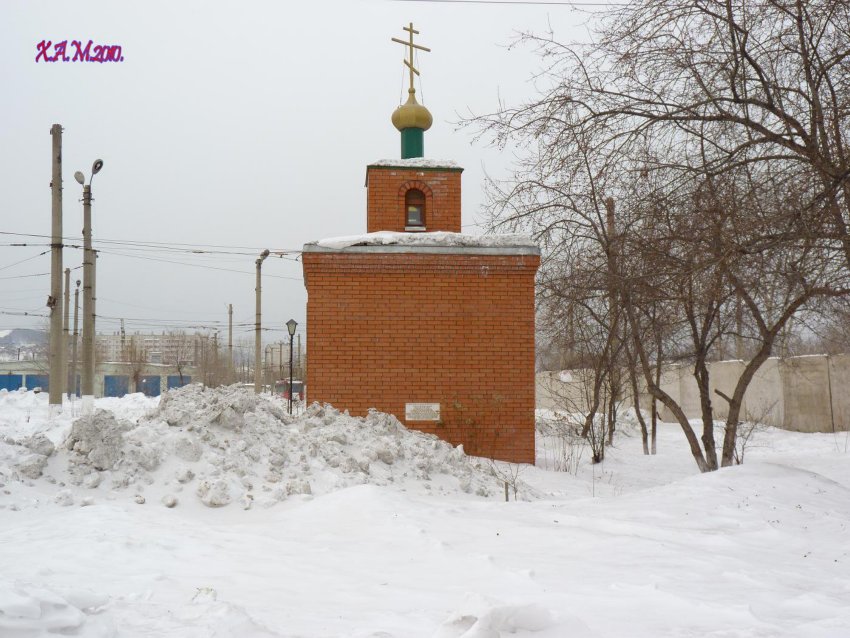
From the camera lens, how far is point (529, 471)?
396 inches

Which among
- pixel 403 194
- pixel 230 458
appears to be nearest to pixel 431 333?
pixel 403 194

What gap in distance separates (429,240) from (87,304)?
8.42m

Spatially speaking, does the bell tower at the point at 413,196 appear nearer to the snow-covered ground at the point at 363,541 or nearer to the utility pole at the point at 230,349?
the snow-covered ground at the point at 363,541

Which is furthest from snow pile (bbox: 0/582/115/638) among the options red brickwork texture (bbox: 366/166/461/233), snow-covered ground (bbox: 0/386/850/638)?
red brickwork texture (bbox: 366/166/461/233)

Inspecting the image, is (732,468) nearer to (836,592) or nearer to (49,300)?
(836,592)

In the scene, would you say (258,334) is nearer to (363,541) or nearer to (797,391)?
(797,391)

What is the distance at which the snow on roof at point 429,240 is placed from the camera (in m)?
10.4

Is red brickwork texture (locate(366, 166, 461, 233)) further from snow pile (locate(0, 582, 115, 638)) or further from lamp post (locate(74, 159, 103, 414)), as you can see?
snow pile (locate(0, 582, 115, 638))

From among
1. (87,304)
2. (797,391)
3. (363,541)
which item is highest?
(87,304)

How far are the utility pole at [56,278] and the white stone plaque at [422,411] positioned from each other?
27.6 feet

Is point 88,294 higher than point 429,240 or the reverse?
the reverse

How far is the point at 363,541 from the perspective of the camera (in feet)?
17.0

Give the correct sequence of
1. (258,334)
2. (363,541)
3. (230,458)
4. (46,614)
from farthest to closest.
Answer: (258,334) < (230,458) < (363,541) < (46,614)

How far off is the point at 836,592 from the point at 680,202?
13.3 feet
